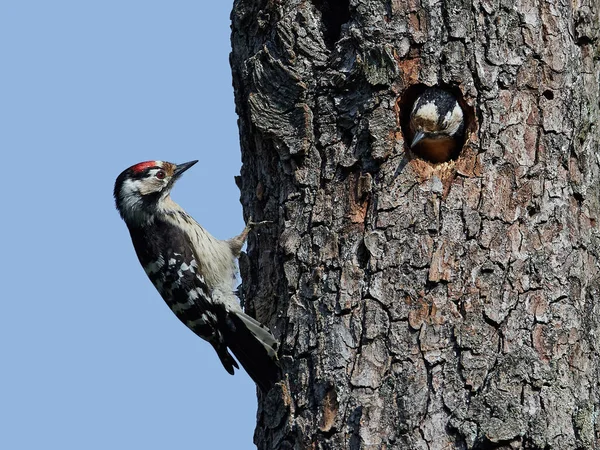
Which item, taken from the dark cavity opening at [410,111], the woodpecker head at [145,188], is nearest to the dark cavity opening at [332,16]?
the dark cavity opening at [410,111]

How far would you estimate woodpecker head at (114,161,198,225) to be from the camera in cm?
623

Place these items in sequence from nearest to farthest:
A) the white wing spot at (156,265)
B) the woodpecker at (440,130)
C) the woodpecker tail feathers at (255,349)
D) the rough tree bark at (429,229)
Answer: 1. the rough tree bark at (429,229)
2. the woodpecker at (440,130)
3. the woodpecker tail feathers at (255,349)
4. the white wing spot at (156,265)

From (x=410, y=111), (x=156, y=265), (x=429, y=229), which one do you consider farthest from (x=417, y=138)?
(x=156, y=265)

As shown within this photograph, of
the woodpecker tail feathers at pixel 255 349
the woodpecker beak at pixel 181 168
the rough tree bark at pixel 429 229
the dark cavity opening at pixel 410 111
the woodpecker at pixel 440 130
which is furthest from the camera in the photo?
the woodpecker beak at pixel 181 168

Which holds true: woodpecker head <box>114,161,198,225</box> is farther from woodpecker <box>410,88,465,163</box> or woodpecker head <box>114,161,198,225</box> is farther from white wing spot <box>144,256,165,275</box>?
woodpecker <box>410,88,465,163</box>

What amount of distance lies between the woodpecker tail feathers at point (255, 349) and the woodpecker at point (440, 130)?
45.1 inches

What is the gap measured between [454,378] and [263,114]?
5.15 feet

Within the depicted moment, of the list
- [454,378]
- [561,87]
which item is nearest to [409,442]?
[454,378]

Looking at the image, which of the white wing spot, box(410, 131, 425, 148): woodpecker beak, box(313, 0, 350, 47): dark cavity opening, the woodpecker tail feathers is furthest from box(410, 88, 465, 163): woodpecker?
the white wing spot

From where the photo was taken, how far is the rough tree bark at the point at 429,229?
347 cm

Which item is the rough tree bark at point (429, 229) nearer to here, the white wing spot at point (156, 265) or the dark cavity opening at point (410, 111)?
the dark cavity opening at point (410, 111)

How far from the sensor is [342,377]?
3605mm

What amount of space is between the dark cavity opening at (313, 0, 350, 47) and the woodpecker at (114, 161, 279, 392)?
117 cm

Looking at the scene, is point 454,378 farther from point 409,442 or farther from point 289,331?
point 289,331
